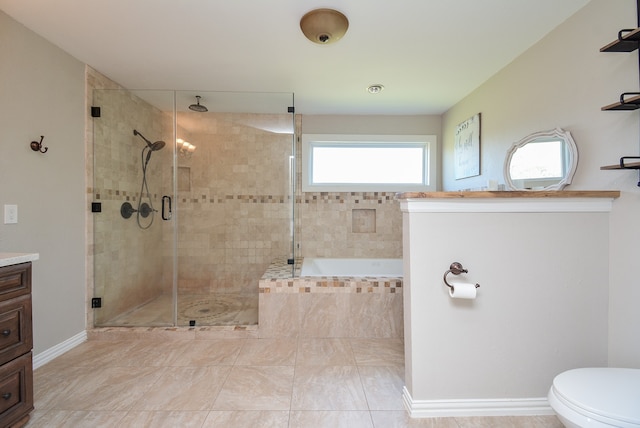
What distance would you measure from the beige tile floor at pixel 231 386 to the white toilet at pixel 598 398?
20.0 inches

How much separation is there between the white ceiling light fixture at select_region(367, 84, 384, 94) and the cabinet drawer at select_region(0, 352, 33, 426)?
10.1ft

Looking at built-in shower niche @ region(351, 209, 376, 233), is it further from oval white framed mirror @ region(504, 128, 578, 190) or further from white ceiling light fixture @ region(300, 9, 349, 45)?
white ceiling light fixture @ region(300, 9, 349, 45)

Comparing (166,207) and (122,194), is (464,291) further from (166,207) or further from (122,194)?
(122,194)

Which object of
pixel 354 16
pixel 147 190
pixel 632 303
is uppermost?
pixel 354 16

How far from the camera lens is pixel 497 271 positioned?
60.6 inches

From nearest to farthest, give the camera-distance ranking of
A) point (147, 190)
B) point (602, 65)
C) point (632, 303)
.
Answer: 1. point (632, 303)
2. point (602, 65)
3. point (147, 190)

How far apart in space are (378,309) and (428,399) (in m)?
0.92

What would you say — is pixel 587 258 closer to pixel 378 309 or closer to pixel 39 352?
pixel 378 309

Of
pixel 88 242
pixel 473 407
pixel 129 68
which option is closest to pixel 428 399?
pixel 473 407

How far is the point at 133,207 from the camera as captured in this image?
294 centimetres

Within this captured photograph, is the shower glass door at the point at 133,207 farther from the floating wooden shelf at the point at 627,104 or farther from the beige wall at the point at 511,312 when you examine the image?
the floating wooden shelf at the point at 627,104

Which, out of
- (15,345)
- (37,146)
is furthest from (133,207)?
(15,345)

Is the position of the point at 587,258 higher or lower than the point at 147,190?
lower

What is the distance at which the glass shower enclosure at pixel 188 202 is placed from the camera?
2.67 meters
